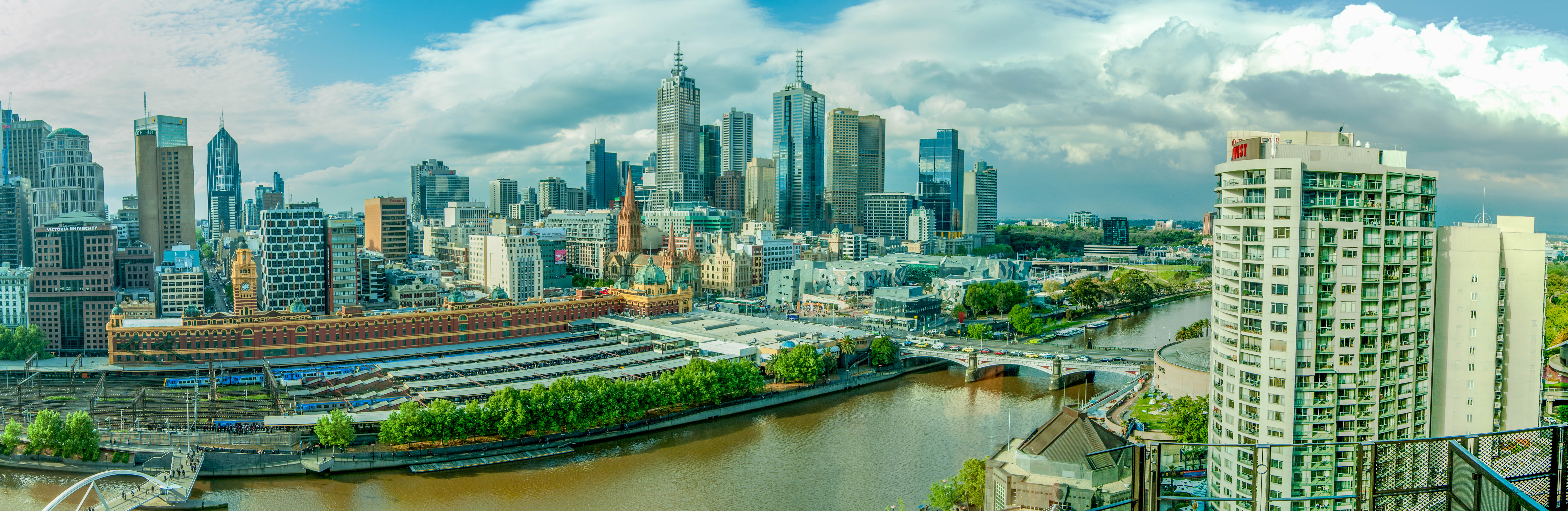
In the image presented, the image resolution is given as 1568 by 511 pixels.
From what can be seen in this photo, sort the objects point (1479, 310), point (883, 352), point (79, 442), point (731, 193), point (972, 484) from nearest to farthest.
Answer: point (1479, 310) < point (972, 484) < point (79, 442) < point (883, 352) < point (731, 193)

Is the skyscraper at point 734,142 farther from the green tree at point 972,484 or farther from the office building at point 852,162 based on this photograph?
the green tree at point 972,484

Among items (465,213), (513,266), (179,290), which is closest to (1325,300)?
(179,290)

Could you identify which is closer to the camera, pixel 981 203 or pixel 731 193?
pixel 731 193

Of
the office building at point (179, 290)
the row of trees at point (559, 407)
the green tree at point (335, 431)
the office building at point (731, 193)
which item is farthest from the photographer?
the office building at point (731, 193)

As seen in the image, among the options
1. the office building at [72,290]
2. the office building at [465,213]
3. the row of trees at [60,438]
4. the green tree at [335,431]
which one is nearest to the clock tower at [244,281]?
the office building at [72,290]

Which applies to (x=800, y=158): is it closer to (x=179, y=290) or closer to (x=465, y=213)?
(x=465, y=213)

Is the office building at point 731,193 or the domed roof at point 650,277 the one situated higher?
the office building at point 731,193

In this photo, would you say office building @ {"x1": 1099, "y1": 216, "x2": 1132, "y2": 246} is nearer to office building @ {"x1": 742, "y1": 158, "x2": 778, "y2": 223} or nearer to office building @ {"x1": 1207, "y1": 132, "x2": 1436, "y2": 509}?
office building @ {"x1": 742, "y1": 158, "x2": 778, "y2": 223}
